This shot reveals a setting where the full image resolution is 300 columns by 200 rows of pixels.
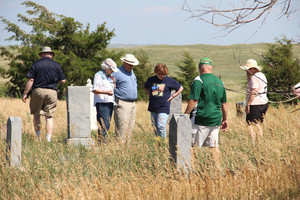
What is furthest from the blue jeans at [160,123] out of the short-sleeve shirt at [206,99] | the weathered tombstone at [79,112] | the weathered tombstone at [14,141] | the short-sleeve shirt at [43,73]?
the weathered tombstone at [14,141]

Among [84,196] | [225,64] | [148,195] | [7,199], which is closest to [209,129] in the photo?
[148,195]

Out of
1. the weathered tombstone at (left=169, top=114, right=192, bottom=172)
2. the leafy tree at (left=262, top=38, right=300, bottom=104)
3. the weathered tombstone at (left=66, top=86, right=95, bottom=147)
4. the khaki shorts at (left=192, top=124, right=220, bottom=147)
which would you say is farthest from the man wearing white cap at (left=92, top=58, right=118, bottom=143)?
the leafy tree at (left=262, top=38, right=300, bottom=104)

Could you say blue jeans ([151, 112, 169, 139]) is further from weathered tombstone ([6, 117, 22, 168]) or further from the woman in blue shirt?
weathered tombstone ([6, 117, 22, 168])

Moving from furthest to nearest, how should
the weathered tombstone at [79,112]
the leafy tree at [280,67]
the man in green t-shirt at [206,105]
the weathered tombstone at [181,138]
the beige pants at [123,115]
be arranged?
the weathered tombstone at [79,112]
the beige pants at [123,115]
the man in green t-shirt at [206,105]
the weathered tombstone at [181,138]
the leafy tree at [280,67]

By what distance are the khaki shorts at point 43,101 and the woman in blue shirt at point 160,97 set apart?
2.04 meters

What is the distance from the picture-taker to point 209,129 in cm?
518

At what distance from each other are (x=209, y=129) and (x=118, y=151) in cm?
154

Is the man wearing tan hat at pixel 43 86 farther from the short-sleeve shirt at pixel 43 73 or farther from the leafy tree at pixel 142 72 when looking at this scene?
the leafy tree at pixel 142 72

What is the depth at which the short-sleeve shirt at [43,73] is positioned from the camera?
730 cm

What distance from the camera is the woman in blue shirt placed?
6793 millimetres

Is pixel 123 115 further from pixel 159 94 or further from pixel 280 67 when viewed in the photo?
pixel 280 67

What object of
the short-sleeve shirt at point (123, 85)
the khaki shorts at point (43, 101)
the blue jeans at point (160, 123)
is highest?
the short-sleeve shirt at point (123, 85)

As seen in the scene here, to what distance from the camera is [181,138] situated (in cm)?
445

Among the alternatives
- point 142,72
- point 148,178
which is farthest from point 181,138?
point 142,72
